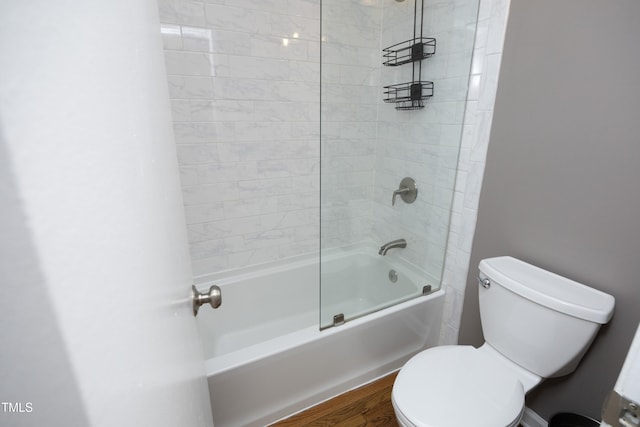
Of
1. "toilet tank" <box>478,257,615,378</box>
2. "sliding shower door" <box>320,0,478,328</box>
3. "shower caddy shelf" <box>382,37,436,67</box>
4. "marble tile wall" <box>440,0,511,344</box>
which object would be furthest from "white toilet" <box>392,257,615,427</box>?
"shower caddy shelf" <box>382,37,436,67</box>

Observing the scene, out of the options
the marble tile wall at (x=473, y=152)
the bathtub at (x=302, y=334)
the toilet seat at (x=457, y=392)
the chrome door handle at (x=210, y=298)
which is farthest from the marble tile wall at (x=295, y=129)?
the chrome door handle at (x=210, y=298)

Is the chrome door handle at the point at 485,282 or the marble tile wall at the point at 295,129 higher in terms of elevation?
the marble tile wall at the point at 295,129

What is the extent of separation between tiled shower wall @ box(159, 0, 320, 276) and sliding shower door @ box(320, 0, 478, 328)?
0.69 ft

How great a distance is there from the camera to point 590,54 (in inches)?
36.2

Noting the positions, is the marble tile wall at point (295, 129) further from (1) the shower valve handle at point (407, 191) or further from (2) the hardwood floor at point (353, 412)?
(2) the hardwood floor at point (353, 412)

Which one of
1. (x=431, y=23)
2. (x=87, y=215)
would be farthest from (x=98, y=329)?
(x=431, y=23)

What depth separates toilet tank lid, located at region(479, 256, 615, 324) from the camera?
90 centimetres

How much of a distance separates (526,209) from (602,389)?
68cm

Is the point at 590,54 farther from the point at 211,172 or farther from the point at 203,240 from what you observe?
the point at 203,240

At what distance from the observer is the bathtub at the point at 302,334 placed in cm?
121

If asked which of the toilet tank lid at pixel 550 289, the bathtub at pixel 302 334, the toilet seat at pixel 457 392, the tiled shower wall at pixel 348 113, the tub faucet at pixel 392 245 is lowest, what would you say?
the bathtub at pixel 302 334

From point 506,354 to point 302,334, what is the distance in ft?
2.78

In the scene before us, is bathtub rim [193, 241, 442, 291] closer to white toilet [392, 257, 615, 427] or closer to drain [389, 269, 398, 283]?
drain [389, 269, 398, 283]

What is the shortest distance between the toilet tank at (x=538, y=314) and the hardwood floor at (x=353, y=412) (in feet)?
2.07
